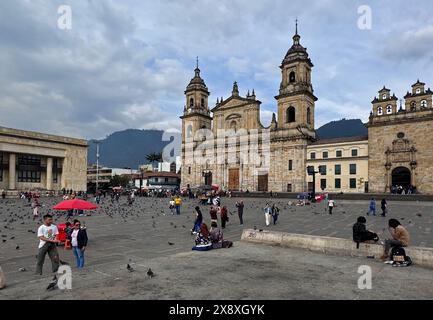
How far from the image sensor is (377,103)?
46.0 metres

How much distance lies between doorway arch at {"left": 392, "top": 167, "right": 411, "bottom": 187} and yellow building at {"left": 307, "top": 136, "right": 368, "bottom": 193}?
3742 mm

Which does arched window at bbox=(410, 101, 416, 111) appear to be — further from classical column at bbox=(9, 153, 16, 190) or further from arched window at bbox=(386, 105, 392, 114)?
classical column at bbox=(9, 153, 16, 190)

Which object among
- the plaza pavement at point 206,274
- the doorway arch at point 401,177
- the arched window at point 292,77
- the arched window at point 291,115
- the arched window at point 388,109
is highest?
the arched window at point 292,77

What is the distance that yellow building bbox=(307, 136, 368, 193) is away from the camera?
47.3 metres

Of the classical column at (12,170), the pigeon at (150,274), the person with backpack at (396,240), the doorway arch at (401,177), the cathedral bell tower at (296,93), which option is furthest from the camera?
the cathedral bell tower at (296,93)

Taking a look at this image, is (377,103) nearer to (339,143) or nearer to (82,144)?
(339,143)

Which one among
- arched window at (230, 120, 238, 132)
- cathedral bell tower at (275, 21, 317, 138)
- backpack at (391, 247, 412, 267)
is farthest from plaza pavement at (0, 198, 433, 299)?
arched window at (230, 120, 238, 132)

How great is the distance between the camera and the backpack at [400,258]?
8094mm

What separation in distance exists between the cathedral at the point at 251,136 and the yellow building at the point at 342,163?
2.48m

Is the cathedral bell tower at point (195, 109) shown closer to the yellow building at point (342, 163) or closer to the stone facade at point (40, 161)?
the stone facade at point (40, 161)

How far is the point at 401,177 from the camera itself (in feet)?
144

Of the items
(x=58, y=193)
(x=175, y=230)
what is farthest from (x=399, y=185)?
(x=58, y=193)

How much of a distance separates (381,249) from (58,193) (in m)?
55.1

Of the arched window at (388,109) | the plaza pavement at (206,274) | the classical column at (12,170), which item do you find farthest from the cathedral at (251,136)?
the plaza pavement at (206,274)
